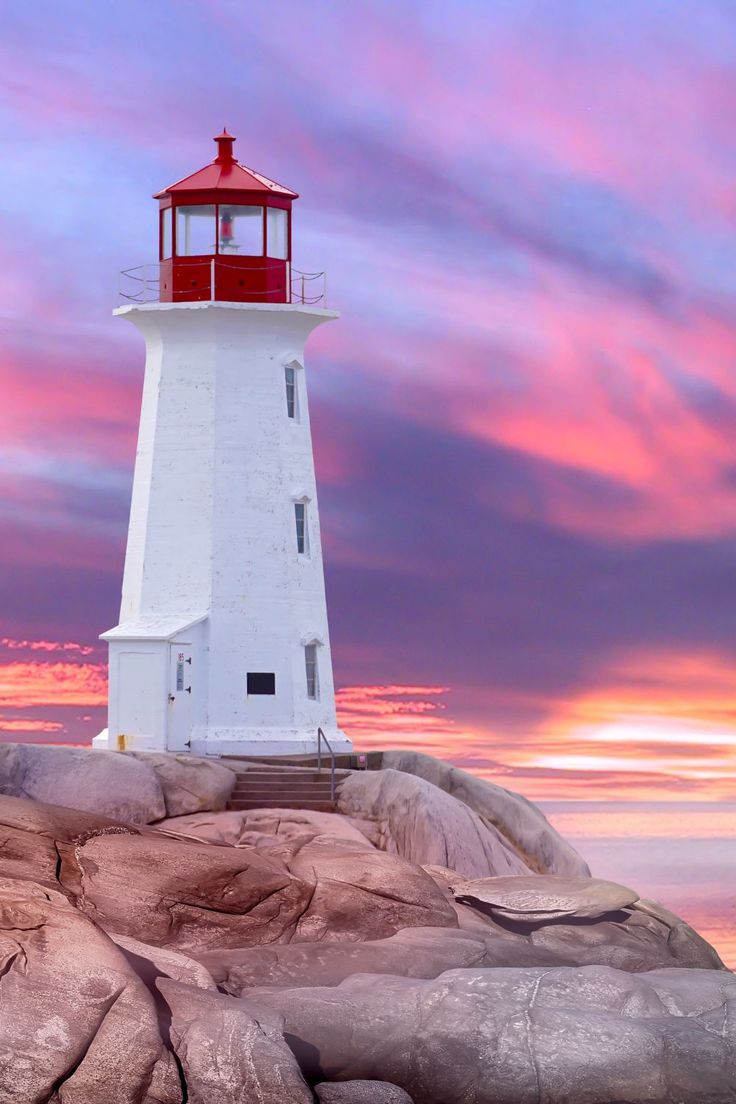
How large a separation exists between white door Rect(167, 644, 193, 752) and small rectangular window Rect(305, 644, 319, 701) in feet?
6.95

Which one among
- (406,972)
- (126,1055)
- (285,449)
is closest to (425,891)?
(406,972)

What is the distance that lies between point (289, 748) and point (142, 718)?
8.39ft

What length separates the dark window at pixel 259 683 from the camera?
29.1 metres

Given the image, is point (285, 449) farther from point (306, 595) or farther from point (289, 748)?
point (289, 748)

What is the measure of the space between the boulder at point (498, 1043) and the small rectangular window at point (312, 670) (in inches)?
451

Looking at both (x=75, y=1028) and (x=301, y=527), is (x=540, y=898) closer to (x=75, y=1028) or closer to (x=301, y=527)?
(x=75, y=1028)

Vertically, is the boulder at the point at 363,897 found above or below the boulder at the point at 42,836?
below

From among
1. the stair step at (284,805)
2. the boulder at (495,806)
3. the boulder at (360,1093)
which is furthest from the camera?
the boulder at (495,806)

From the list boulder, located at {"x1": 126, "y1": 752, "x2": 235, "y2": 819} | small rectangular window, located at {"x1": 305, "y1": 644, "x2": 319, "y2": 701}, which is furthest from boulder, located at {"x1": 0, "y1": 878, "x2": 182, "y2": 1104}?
small rectangular window, located at {"x1": 305, "y1": 644, "x2": 319, "y2": 701}

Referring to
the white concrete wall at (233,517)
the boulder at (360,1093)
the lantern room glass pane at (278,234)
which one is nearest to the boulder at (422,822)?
the white concrete wall at (233,517)

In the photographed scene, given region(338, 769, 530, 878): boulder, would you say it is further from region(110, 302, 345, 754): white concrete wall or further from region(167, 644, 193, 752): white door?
region(167, 644, 193, 752): white door

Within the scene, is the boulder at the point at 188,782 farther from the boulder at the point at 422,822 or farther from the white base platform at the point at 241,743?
the boulder at the point at 422,822

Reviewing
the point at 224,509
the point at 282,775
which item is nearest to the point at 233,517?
the point at 224,509

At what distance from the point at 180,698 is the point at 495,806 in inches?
225
